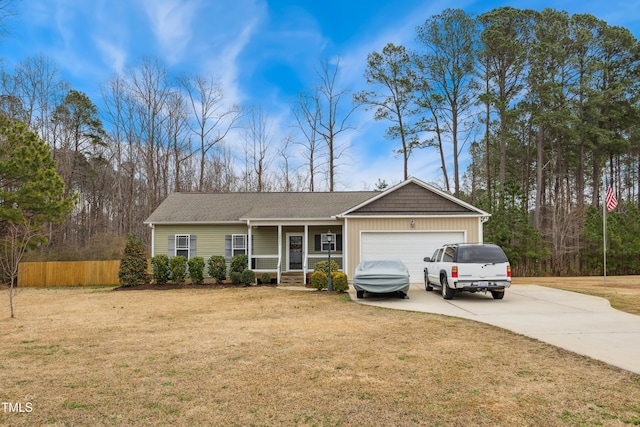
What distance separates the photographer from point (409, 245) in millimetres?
17469

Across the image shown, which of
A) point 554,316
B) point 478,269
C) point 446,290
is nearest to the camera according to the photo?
point 554,316

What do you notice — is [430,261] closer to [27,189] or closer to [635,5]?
[635,5]

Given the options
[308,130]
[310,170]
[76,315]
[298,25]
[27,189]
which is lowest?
[76,315]

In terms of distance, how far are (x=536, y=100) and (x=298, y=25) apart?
16.2 m

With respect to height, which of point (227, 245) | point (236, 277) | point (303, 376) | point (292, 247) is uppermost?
point (227, 245)

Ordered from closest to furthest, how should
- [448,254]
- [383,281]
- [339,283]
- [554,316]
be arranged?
[554,316] < [383,281] < [448,254] < [339,283]

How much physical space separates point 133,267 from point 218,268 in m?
3.76

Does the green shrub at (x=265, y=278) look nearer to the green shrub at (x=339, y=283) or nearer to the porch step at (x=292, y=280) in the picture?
the porch step at (x=292, y=280)

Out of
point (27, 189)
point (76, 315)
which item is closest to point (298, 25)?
point (27, 189)

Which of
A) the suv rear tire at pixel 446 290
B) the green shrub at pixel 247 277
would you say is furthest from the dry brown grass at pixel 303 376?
the green shrub at pixel 247 277

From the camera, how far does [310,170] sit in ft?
114

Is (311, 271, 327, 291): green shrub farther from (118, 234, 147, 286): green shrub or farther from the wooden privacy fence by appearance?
the wooden privacy fence

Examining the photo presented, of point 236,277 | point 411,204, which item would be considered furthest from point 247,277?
point 411,204

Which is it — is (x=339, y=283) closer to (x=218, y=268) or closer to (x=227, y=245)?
(x=218, y=268)
